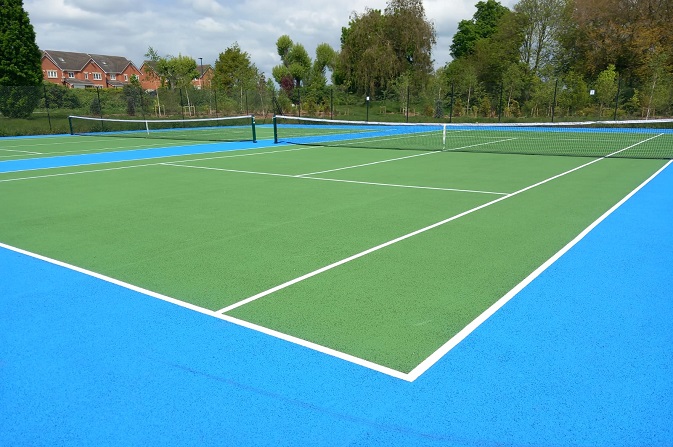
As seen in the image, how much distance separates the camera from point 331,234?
700 centimetres

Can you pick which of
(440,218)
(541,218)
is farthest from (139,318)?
(541,218)

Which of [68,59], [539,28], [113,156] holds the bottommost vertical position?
[113,156]

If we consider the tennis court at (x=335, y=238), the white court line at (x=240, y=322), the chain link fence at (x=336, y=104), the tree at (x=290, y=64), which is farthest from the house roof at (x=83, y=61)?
the white court line at (x=240, y=322)

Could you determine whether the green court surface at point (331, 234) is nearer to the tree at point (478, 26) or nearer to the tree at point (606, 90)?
the tree at point (606, 90)

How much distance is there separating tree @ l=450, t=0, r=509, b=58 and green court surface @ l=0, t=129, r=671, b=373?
55.8 m

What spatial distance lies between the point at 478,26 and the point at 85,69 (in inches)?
2749

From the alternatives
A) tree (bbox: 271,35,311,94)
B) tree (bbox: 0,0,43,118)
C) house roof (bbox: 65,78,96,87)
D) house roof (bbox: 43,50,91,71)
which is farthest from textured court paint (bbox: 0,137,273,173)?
house roof (bbox: 43,50,91,71)

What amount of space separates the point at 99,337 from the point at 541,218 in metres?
6.42

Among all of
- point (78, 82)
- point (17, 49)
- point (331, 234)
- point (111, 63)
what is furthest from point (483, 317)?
point (111, 63)

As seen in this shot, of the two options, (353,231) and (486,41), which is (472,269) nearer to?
(353,231)

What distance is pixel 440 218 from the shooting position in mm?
7840

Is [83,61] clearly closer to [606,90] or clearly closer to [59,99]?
[59,99]

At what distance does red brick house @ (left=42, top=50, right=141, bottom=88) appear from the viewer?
3364 inches

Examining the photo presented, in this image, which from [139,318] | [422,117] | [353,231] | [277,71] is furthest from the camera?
[277,71]
